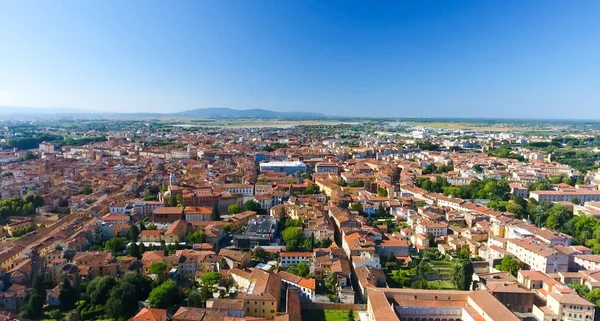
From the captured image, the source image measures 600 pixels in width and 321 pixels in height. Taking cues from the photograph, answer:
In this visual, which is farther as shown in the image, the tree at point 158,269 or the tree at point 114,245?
the tree at point 114,245

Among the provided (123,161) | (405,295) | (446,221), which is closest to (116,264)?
(405,295)

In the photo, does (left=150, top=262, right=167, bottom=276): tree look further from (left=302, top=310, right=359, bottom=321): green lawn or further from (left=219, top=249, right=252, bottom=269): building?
(left=302, top=310, right=359, bottom=321): green lawn

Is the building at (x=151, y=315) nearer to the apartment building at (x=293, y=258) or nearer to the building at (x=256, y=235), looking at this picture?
the apartment building at (x=293, y=258)

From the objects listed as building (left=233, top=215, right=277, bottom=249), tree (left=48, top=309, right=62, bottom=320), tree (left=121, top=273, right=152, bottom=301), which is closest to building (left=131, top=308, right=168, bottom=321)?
tree (left=121, top=273, right=152, bottom=301)

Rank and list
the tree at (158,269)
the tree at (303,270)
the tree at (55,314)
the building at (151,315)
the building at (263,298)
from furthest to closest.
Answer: the tree at (303,270)
the tree at (158,269)
the building at (263,298)
the tree at (55,314)
the building at (151,315)

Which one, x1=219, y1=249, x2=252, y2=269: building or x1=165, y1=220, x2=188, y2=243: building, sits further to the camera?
x1=165, y1=220, x2=188, y2=243: building

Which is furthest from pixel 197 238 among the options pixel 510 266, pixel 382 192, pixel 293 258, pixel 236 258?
pixel 382 192

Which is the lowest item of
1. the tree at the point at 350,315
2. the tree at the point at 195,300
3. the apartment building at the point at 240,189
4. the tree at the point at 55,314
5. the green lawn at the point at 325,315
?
the green lawn at the point at 325,315

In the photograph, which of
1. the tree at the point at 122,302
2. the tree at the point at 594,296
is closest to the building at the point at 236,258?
the tree at the point at 122,302
